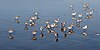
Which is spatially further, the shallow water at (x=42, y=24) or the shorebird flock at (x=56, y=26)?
the shorebird flock at (x=56, y=26)

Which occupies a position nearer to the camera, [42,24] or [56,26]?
[56,26]

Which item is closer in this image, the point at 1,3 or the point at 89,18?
the point at 89,18

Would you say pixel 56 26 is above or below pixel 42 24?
below

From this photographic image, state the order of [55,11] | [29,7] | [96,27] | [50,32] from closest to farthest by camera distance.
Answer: [50,32] < [96,27] < [55,11] < [29,7]

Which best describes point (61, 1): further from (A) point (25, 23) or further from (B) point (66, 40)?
(B) point (66, 40)

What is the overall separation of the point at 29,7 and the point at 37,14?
39.8 ft

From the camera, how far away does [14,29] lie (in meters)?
57.1

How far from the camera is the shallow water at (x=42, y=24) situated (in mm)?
47041

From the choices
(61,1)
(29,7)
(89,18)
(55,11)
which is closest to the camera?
(89,18)

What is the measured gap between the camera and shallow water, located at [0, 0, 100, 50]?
47041 mm

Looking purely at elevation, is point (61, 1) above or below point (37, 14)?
above

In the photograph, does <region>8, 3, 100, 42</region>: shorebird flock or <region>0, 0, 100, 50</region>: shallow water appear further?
<region>8, 3, 100, 42</region>: shorebird flock

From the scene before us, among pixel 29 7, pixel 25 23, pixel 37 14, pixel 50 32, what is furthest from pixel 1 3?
pixel 50 32

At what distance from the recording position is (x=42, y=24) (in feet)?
201
